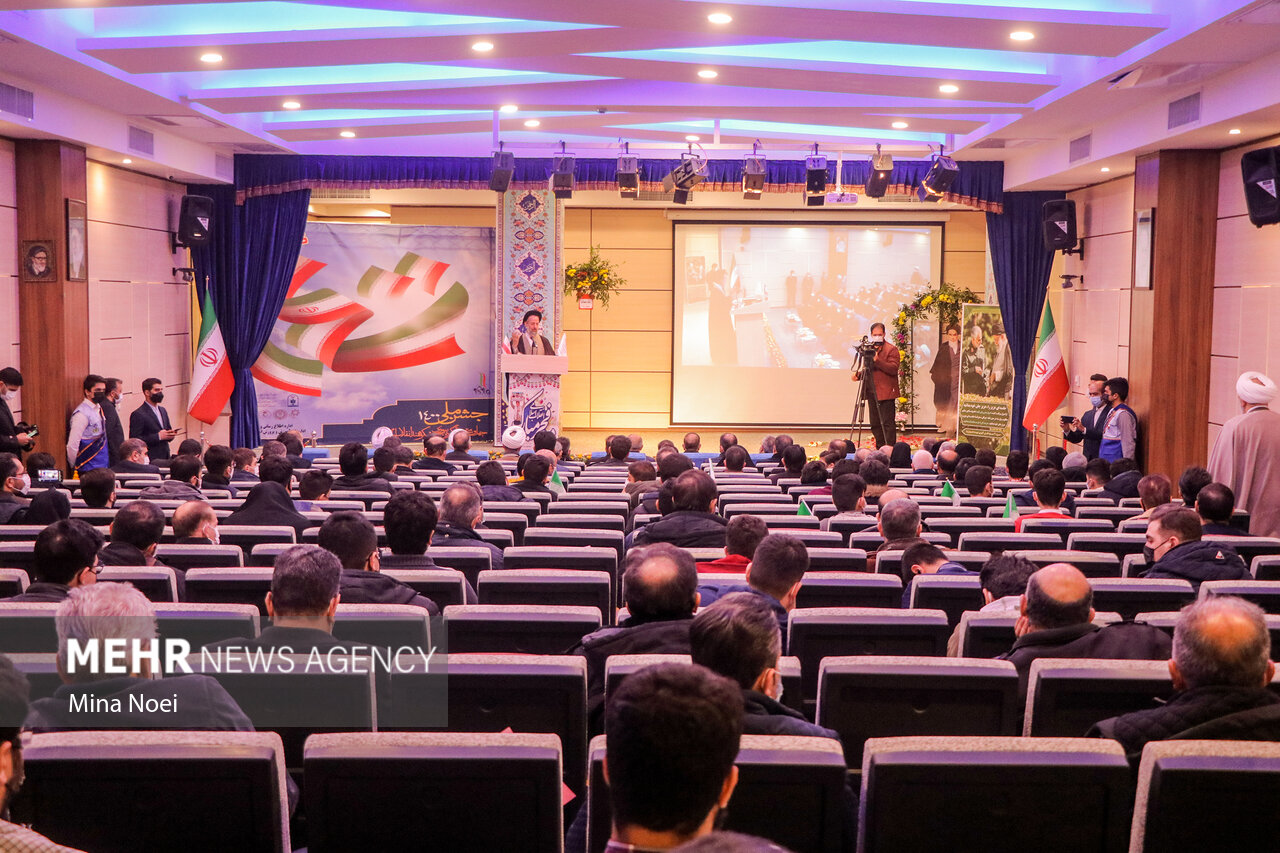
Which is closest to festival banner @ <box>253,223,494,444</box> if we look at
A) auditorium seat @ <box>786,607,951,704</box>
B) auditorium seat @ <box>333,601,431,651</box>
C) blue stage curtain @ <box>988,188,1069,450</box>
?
blue stage curtain @ <box>988,188,1069,450</box>

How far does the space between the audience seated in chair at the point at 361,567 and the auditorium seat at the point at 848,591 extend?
124 centimetres

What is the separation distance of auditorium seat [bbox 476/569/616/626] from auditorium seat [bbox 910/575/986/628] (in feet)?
3.48

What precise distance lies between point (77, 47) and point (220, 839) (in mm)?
7420

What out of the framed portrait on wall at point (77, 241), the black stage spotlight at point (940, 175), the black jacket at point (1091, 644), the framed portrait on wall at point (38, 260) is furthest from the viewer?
the black stage spotlight at point (940, 175)

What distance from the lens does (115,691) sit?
2.38 m

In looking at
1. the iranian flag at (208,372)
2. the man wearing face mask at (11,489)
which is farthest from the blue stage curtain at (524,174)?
the man wearing face mask at (11,489)

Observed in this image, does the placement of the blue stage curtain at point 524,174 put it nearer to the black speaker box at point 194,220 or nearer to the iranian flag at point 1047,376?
the black speaker box at point 194,220

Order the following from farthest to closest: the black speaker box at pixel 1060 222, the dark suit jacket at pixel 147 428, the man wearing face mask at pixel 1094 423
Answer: the black speaker box at pixel 1060 222 < the man wearing face mask at pixel 1094 423 < the dark suit jacket at pixel 147 428

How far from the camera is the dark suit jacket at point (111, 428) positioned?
9938mm

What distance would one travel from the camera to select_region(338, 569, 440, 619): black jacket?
3.62 metres

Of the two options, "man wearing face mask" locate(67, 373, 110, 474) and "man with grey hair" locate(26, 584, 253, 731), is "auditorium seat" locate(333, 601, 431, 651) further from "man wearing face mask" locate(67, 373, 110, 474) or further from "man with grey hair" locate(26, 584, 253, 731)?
"man wearing face mask" locate(67, 373, 110, 474)

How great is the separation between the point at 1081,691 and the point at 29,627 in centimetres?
274

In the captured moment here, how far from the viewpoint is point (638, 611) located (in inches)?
122

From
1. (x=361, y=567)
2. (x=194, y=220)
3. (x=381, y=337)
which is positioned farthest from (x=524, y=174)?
(x=361, y=567)
